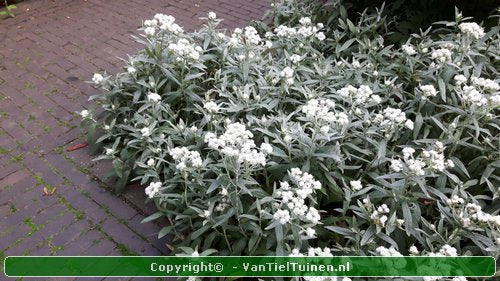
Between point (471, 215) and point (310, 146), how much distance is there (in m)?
1.12

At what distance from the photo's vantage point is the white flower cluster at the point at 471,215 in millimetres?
2271

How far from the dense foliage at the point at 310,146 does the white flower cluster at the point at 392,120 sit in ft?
0.04

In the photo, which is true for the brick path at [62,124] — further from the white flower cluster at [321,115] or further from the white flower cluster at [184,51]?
the white flower cluster at [321,115]

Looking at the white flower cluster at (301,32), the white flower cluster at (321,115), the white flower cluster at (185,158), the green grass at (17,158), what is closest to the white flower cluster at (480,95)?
the white flower cluster at (321,115)

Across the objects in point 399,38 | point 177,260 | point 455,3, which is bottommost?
point 177,260

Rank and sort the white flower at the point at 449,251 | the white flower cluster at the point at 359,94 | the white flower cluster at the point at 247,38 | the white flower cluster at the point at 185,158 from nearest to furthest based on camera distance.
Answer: the white flower at the point at 449,251
the white flower cluster at the point at 185,158
the white flower cluster at the point at 359,94
the white flower cluster at the point at 247,38

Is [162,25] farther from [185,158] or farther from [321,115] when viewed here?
[321,115]

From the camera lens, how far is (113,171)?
335cm

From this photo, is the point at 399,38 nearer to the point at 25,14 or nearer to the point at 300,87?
the point at 300,87

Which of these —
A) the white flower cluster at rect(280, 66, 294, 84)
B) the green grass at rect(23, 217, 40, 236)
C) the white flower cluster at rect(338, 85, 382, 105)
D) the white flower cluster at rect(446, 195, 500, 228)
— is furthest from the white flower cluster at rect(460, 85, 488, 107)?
the green grass at rect(23, 217, 40, 236)

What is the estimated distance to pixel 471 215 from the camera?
7.86 feet

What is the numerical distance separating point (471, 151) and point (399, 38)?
1.96 metres

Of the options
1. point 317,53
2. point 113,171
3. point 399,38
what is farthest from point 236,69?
point 399,38

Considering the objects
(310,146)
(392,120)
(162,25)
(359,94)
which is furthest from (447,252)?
(162,25)
